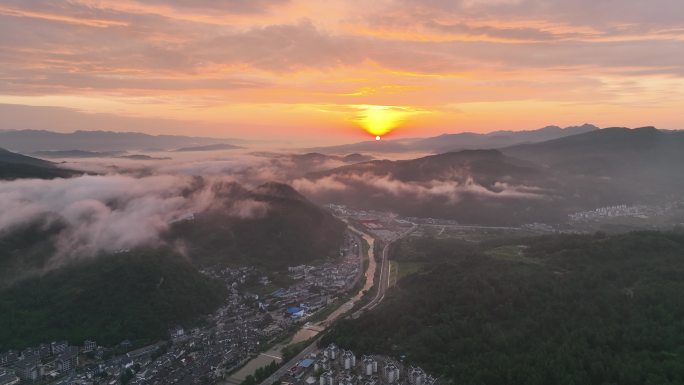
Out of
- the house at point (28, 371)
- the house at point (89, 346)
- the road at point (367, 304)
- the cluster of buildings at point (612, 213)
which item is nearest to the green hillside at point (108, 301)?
the house at point (89, 346)

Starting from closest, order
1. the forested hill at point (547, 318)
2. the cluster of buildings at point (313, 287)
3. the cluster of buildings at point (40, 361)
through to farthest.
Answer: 1. the forested hill at point (547, 318)
2. the cluster of buildings at point (40, 361)
3. the cluster of buildings at point (313, 287)

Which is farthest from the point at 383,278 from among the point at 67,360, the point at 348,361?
the point at 67,360

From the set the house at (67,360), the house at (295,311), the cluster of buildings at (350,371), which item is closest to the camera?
the cluster of buildings at (350,371)

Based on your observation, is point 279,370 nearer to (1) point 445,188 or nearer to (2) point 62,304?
(2) point 62,304

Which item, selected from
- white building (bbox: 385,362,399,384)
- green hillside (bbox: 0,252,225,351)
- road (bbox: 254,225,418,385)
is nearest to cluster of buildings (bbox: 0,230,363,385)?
green hillside (bbox: 0,252,225,351)

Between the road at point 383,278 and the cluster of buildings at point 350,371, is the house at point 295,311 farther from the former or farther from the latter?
the cluster of buildings at point 350,371

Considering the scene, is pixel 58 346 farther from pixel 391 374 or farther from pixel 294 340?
pixel 391 374

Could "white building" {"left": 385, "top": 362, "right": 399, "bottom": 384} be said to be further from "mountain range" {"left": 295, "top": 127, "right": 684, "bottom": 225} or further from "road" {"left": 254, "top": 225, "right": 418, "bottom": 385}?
"mountain range" {"left": 295, "top": 127, "right": 684, "bottom": 225}
